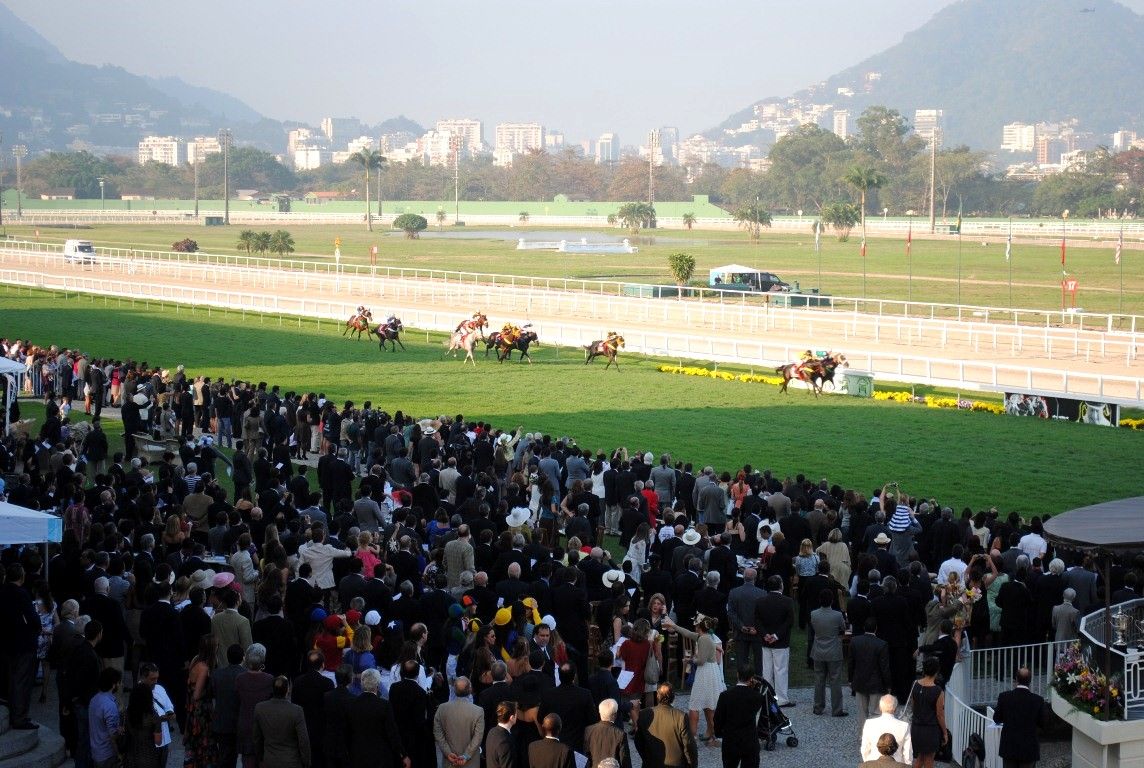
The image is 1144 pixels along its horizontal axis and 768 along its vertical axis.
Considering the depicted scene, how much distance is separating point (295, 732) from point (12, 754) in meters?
2.38

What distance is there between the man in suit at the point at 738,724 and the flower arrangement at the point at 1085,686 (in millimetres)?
2388

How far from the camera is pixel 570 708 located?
26.8ft

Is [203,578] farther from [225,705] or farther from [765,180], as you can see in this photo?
[765,180]

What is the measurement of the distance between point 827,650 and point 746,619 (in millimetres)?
626

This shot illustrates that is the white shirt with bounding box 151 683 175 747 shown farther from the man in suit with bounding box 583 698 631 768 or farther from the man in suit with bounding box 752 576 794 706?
the man in suit with bounding box 752 576 794 706

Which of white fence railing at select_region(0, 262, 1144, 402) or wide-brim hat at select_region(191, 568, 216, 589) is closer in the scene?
wide-brim hat at select_region(191, 568, 216, 589)

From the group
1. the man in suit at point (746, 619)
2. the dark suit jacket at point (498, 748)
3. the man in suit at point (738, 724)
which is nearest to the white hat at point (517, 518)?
the man in suit at point (746, 619)

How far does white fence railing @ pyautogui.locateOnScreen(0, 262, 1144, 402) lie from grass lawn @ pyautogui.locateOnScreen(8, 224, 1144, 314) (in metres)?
15.5

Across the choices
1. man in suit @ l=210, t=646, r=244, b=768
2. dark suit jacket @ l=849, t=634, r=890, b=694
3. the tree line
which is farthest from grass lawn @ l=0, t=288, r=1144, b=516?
the tree line

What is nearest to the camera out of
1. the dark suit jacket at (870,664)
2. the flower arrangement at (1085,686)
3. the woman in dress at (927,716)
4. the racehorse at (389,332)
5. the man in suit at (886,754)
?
the man in suit at (886,754)

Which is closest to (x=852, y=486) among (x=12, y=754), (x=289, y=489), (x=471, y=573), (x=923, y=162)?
(x=289, y=489)

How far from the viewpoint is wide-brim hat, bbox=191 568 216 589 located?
10.1 metres

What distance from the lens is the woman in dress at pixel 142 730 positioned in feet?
27.9

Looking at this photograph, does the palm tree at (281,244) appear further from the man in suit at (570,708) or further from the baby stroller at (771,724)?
the man in suit at (570,708)
